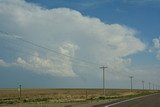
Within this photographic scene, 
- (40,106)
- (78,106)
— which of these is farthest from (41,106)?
(78,106)

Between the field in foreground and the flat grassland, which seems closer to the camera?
the field in foreground

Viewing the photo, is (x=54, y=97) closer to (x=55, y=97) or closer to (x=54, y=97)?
(x=54, y=97)

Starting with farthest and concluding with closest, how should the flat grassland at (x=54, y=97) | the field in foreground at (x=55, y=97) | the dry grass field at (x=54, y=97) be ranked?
the dry grass field at (x=54, y=97), the flat grassland at (x=54, y=97), the field in foreground at (x=55, y=97)

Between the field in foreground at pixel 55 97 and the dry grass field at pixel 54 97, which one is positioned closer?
the field in foreground at pixel 55 97

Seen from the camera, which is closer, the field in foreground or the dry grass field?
the field in foreground

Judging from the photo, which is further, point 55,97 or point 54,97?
point 54,97

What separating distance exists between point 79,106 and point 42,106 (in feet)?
12.7

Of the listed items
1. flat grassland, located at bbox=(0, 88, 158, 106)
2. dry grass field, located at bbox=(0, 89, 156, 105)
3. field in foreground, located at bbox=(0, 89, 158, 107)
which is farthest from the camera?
dry grass field, located at bbox=(0, 89, 156, 105)

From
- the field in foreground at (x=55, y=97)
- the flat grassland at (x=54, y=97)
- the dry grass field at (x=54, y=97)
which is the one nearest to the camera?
the field in foreground at (x=55, y=97)

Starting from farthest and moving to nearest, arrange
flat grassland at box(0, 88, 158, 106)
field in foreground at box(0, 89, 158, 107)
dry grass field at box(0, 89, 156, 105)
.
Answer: dry grass field at box(0, 89, 156, 105) → flat grassland at box(0, 88, 158, 106) → field in foreground at box(0, 89, 158, 107)

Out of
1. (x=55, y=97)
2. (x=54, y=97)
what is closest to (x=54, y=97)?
(x=54, y=97)

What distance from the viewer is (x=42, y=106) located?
2898 centimetres

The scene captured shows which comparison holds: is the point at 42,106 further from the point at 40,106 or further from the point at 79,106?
the point at 79,106

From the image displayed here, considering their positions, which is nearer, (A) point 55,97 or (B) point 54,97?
(A) point 55,97
